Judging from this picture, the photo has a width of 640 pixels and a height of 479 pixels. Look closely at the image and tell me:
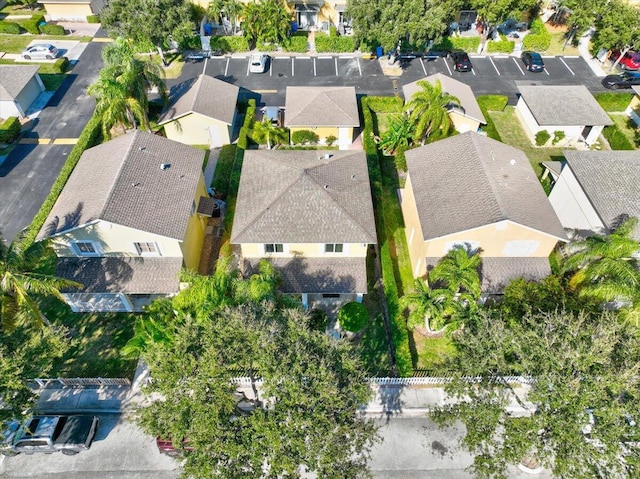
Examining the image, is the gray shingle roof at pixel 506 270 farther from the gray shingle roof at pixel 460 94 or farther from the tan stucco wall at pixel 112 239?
the gray shingle roof at pixel 460 94

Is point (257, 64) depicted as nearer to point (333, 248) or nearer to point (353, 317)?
point (333, 248)

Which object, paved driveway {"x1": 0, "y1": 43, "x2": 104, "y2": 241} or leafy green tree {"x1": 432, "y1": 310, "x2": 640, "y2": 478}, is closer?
leafy green tree {"x1": 432, "y1": 310, "x2": 640, "y2": 478}

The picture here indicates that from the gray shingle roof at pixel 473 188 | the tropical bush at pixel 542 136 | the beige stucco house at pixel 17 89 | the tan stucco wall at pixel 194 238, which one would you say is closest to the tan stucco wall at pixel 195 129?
the tan stucco wall at pixel 194 238

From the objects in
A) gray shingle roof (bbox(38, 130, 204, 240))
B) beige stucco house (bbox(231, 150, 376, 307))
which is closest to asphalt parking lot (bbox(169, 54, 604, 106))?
gray shingle roof (bbox(38, 130, 204, 240))

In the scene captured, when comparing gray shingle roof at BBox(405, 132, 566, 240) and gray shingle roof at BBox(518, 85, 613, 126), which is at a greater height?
gray shingle roof at BBox(405, 132, 566, 240)

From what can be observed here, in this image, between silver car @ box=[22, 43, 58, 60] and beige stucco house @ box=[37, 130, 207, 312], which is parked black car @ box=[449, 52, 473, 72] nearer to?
beige stucco house @ box=[37, 130, 207, 312]

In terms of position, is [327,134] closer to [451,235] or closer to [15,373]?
[451,235]
